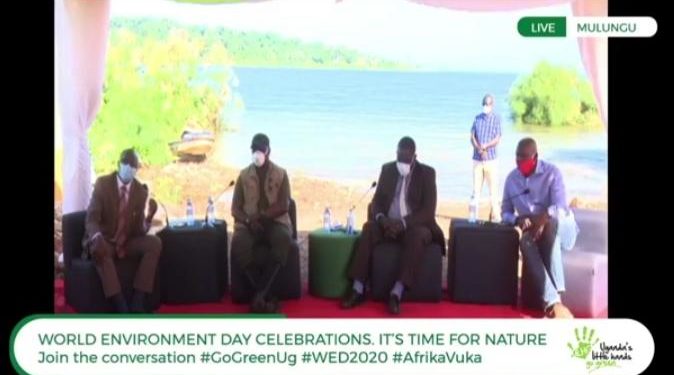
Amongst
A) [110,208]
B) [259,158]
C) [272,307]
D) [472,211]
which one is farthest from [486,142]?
[110,208]

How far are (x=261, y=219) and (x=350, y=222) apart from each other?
587 millimetres

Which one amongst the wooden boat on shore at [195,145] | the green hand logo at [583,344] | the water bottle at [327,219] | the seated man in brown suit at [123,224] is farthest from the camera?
the water bottle at [327,219]

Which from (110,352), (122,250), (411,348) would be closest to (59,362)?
(110,352)

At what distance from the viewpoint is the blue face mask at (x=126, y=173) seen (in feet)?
21.6

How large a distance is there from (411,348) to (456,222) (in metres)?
0.95

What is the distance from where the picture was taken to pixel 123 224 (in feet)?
21.7

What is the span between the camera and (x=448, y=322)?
252 inches

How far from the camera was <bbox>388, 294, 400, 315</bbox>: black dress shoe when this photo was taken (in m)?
6.57

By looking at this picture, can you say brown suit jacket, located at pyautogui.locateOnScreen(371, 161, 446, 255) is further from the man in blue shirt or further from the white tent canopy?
the white tent canopy

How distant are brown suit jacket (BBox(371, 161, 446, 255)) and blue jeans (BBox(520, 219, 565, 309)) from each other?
557mm

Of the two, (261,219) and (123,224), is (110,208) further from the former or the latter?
(261,219)

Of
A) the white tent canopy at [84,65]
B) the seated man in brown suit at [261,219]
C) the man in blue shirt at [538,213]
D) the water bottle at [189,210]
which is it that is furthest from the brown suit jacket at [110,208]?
the man in blue shirt at [538,213]

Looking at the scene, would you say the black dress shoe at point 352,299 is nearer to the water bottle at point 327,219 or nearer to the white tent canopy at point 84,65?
the water bottle at point 327,219

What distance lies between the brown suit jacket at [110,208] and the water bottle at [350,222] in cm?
132
